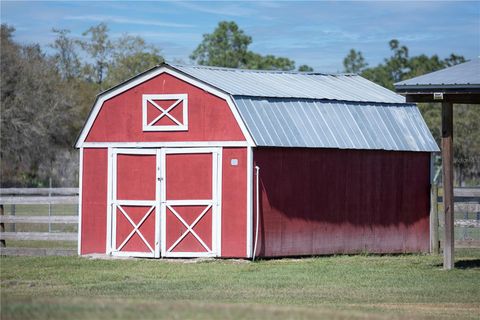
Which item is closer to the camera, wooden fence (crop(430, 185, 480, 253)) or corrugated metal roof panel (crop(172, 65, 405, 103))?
corrugated metal roof panel (crop(172, 65, 405, 103))

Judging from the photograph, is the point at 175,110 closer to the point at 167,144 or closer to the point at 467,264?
the point at 167,144

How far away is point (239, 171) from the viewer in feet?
73.2

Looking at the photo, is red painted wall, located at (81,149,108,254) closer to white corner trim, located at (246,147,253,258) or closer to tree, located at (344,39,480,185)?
white corner trim, located at (246,147,253,258)

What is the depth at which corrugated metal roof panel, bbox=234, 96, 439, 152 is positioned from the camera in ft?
74.3

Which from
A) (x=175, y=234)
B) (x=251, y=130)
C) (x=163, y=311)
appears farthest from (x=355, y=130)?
(x=163, y=311)

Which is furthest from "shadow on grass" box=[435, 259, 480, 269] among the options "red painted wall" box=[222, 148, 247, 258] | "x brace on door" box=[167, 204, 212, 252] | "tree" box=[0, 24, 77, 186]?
"tree" box=[0, 24, 77, 186]

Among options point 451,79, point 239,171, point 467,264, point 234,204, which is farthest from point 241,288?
point 467,264

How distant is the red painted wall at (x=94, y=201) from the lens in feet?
78.4

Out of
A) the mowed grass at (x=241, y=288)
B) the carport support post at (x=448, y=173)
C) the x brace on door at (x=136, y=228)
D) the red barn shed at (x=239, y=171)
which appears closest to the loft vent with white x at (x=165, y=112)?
the red barn shed at (x=239, y=171)

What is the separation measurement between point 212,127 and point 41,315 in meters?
12.4

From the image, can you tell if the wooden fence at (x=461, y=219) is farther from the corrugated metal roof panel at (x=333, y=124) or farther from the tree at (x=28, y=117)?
the tree at (x=28, y=117)

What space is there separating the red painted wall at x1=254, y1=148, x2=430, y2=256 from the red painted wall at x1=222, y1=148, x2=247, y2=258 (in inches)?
16.6

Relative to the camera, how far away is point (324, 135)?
23750 millimetres

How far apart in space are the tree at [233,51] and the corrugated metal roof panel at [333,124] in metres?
57.9
